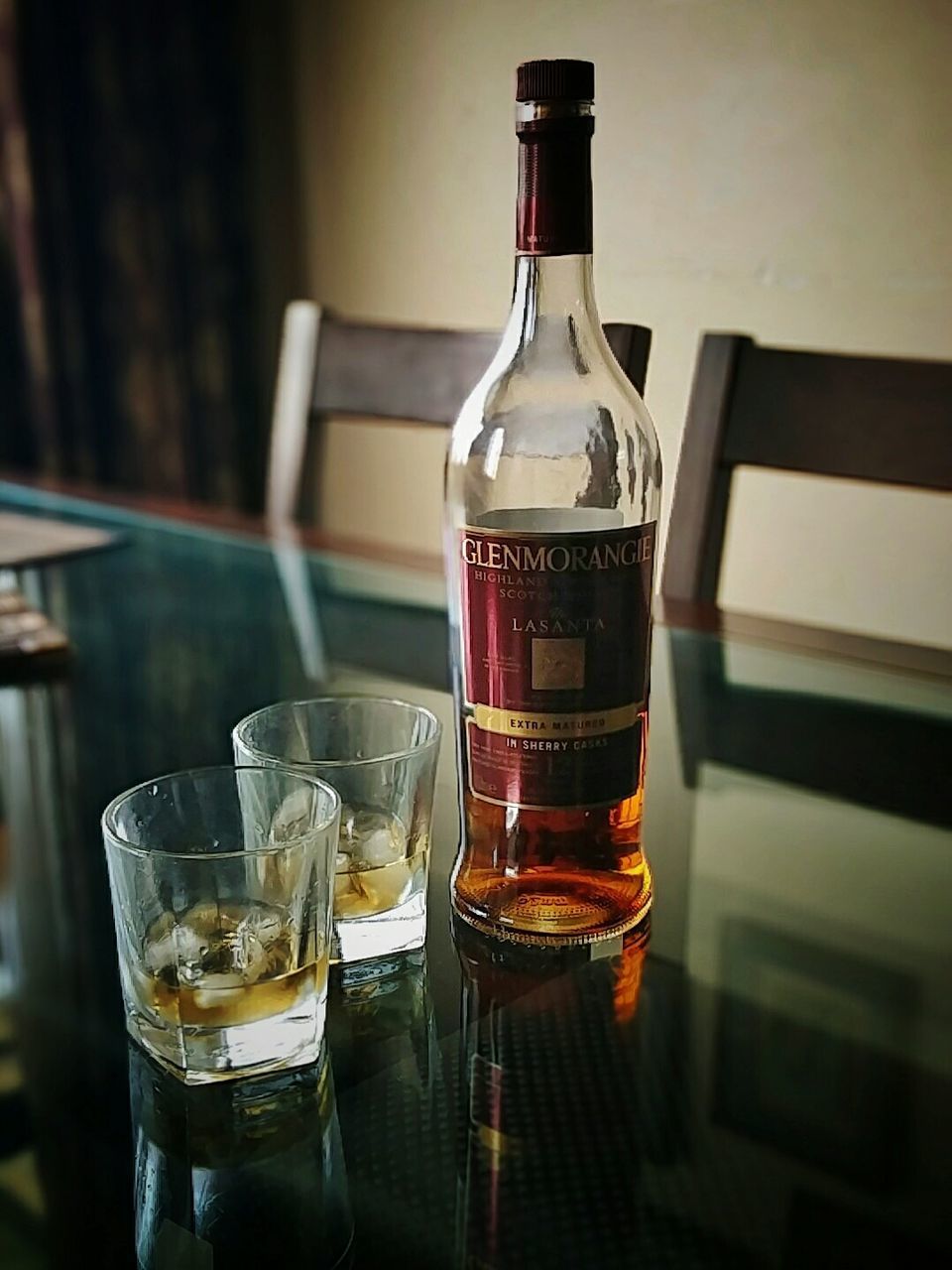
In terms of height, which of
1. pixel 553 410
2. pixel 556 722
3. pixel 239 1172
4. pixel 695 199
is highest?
pixel 695 199

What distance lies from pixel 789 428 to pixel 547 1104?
738mm

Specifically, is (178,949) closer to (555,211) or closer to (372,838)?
(372,838)

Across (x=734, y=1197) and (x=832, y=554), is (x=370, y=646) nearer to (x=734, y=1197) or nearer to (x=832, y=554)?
(x=734, y=1197)

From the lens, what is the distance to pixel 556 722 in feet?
1.78

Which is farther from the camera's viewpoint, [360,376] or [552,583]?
[360,376]

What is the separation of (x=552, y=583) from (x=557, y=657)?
0.10ft

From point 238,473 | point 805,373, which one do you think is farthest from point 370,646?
point 238,473

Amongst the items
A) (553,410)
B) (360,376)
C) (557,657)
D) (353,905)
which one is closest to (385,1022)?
(353,905)

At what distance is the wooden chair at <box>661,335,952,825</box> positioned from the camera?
81 cm

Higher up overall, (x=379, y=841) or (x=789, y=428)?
(x=789, y=428)

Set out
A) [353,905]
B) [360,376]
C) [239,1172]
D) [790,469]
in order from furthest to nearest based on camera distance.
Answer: [360,376] → [790,469] → [353,905] → [239,1172]

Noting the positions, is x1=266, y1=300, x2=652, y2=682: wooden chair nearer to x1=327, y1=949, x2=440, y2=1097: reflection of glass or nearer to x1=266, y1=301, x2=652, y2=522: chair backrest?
x1=266, y1=301, x2=652, y2=522: chair backrest

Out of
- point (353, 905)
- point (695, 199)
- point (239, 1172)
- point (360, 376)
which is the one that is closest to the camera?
point (239, 1172)

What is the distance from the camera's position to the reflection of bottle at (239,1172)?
42 cm
